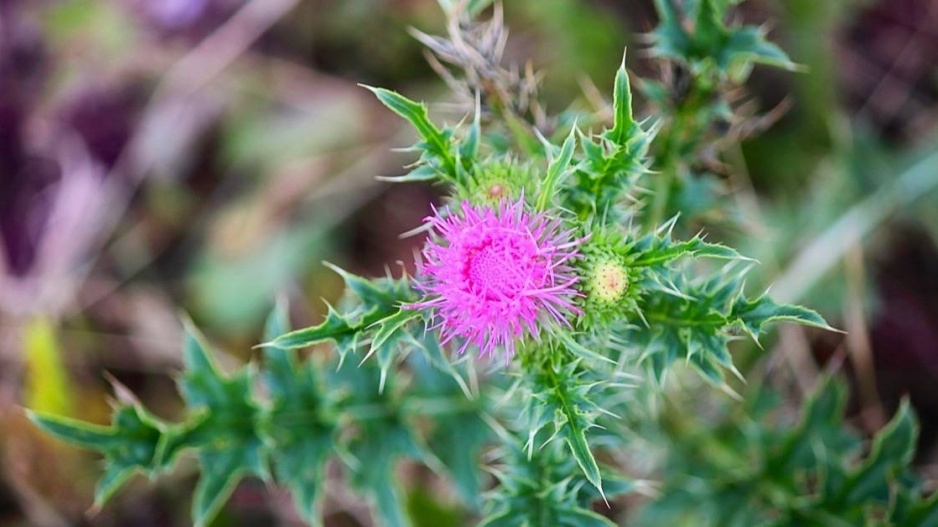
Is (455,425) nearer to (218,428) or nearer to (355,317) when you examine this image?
(218,428)

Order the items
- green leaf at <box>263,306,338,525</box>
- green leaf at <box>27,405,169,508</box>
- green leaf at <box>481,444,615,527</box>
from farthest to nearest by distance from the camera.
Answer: green leaf at <box>263,306,338,525</box>, green leaf at <box>27,405,169,508</box>, green leaf at <box>481,444,615,527</box>

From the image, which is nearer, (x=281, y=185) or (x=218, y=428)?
(x=218, y=428)

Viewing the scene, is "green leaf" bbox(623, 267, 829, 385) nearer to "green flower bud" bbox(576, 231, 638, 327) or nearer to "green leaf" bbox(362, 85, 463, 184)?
"green flower bud" bbox(576, 231, 638, 327)

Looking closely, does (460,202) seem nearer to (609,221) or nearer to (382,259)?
(609,221)

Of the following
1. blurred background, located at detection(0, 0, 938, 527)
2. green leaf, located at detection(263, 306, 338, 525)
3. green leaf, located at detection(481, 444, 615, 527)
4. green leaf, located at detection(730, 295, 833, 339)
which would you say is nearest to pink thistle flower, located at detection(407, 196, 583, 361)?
green leaf, located at detection(730, 295, 833, 339)

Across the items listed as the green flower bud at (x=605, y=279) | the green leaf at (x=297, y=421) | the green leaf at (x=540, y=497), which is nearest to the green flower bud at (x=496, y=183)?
the green flower bud at (x=605, y=279)

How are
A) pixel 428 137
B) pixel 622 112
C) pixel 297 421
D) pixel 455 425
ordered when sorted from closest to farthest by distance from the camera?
pixel 622 112, pixel 428 137, pixel 297 421, pixel 455 425

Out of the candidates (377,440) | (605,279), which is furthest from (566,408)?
(377,440)
